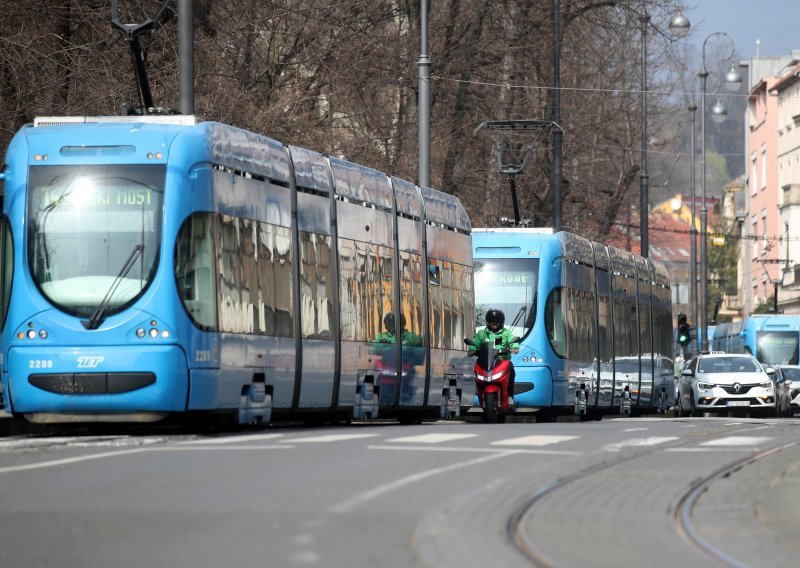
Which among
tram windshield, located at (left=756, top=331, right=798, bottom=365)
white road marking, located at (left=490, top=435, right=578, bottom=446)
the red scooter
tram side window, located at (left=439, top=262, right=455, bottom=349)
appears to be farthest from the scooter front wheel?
tram windshield, located at (left=756, top=331, right=798, bottom=365)

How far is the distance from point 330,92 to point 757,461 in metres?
22.5

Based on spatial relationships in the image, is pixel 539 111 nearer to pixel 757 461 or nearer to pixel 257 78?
pixel 257 78

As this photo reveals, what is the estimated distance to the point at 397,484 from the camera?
11914 mm

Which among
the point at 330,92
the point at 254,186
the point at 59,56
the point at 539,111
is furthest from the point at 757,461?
the point at 539,111

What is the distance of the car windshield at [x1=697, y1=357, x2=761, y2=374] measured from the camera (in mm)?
42938

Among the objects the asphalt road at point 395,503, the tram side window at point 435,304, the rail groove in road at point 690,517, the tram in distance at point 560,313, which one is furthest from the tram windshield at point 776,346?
the rail groove in road at point 690,517

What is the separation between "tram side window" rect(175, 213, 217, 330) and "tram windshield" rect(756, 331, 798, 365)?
48473mm

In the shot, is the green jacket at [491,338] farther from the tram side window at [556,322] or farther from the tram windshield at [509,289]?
the tram side window at [556,322]

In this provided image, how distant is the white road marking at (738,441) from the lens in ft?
57.6

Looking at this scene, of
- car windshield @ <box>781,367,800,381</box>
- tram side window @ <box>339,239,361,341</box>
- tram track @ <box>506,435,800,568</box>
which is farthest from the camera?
car windshield @ <box>781,367,800,381</box>

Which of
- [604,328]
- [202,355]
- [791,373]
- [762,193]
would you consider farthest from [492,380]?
[762,193]

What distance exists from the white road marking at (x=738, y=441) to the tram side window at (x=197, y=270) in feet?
15.6

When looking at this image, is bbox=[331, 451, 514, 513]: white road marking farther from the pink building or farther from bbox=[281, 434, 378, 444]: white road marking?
the pink building

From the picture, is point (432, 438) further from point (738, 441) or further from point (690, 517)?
point (690, 517)
